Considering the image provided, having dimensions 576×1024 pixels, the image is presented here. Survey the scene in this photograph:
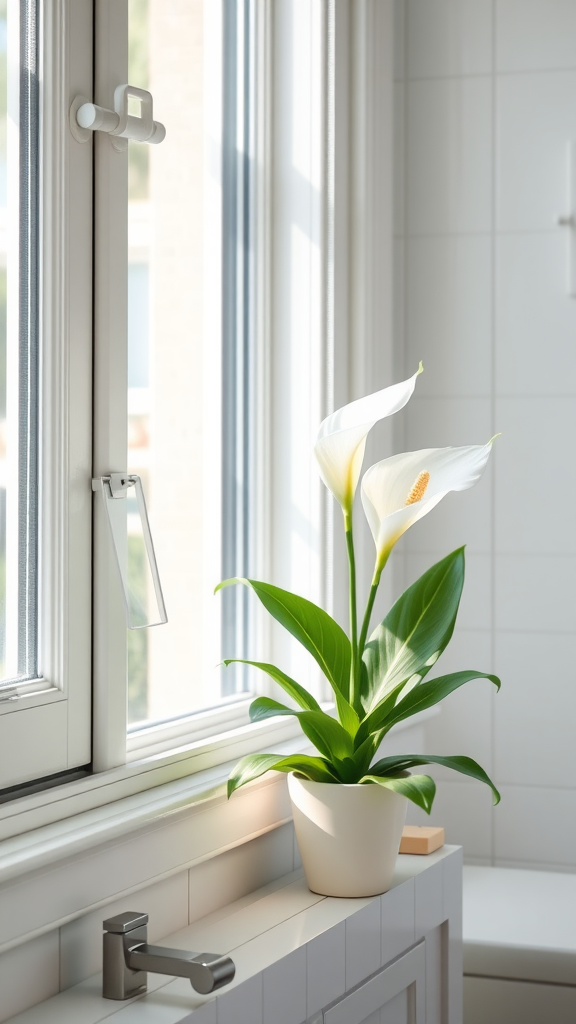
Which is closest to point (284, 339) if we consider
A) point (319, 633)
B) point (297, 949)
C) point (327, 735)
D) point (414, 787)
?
point (319, 633)

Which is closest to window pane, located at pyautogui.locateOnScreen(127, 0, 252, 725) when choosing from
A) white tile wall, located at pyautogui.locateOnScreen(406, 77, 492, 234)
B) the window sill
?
the window sill

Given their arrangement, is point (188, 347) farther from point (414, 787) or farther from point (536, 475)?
point (536, 475)

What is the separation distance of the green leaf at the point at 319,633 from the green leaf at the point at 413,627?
0.03 meters

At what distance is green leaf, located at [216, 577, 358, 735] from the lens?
1257 mm

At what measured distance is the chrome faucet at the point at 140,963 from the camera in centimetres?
95

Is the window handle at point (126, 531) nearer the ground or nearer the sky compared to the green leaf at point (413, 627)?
nearer the sky

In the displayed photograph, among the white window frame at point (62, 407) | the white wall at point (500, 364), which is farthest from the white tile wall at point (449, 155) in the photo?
the white window frame at point (62, 407)

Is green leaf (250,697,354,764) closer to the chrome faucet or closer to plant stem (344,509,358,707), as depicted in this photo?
plant stem (344,509,358,707)

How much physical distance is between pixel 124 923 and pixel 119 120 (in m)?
0.81

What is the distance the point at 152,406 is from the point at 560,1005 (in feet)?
3.53

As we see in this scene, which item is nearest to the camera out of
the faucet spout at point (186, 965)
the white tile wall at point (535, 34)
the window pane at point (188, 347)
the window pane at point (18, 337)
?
the faucet spout at point (186, 965)

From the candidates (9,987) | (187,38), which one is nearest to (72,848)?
(9,987)

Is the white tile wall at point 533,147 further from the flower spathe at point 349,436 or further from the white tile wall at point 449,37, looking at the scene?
the flower spathe at point 349,436

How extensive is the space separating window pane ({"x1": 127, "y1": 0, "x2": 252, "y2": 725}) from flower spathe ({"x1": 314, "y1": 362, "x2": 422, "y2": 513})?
28cm
